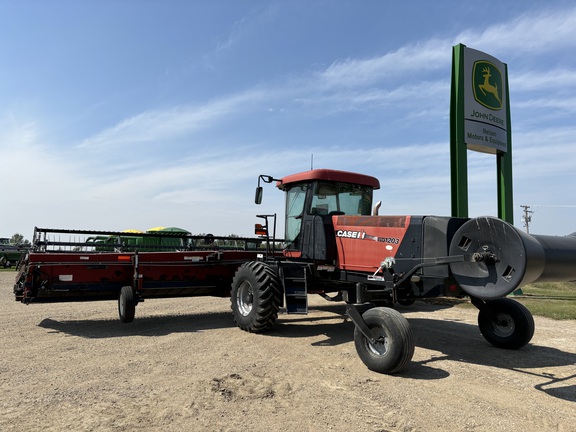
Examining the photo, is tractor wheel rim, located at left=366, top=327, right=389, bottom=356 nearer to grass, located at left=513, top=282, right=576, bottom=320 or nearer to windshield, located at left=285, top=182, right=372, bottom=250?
windshield, located at left=285, top=182, right=372, bottom=250

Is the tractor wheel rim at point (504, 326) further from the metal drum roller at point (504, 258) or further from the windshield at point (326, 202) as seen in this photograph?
the windshield at point (326, 202)

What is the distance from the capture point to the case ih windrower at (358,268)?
488 centimetres

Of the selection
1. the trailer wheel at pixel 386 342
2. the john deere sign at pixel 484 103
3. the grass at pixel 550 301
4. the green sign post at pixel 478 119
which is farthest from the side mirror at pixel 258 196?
the john deere sign at pixel 484 103

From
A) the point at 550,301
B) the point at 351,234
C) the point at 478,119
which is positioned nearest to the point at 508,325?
the point at 351,234

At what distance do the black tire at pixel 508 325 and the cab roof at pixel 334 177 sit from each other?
9.40 ft

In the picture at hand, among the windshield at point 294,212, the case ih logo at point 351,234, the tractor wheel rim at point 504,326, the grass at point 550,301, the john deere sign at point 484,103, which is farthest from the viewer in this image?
the john deere sign at point 484,103

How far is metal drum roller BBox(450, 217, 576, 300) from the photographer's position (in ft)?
14.9

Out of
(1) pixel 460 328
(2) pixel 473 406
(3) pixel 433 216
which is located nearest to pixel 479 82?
(1) pixel 460 328

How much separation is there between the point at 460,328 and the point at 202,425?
605cm

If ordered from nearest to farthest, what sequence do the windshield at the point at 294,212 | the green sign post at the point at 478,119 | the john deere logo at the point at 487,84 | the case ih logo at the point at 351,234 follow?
the case ih logo at the point at 351,234 < the windshield at the point at 294,212 < the green sign post at the point at 478,119 < the john deere logo at the point at 487,84

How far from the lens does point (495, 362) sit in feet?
19.1

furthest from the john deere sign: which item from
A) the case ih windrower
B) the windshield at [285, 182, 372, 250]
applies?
the case ih windrower

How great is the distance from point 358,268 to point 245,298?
218cm

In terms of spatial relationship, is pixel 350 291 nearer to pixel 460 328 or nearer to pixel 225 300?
pixel 460 328
